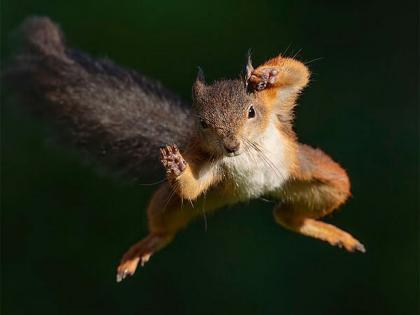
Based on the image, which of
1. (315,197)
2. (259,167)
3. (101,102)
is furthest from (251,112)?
(101,102)

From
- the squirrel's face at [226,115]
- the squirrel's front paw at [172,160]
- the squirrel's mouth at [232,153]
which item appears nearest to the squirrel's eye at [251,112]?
the squirrel's face at [226,115]

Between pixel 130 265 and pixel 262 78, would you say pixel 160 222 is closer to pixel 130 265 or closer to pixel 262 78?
pixel 130 265

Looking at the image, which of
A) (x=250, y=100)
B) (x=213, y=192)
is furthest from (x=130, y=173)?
(x=250, y=100)

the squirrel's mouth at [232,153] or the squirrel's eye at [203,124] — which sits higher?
the squirrel's eye at [203,124]

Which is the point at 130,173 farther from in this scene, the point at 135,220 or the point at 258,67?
the point at 135,220

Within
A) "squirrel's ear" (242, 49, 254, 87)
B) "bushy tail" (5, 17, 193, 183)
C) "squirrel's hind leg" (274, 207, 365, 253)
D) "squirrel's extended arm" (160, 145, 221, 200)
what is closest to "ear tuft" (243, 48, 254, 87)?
"squirrel's ear" (242, 49, 254, 87)

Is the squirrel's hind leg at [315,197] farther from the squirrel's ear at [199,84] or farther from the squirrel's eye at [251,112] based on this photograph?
the squirrel's ear at [199,84]

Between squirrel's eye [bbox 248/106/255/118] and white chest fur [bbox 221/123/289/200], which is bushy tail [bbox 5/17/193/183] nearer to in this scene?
white chest fur [bbox 221/123/289/200]
